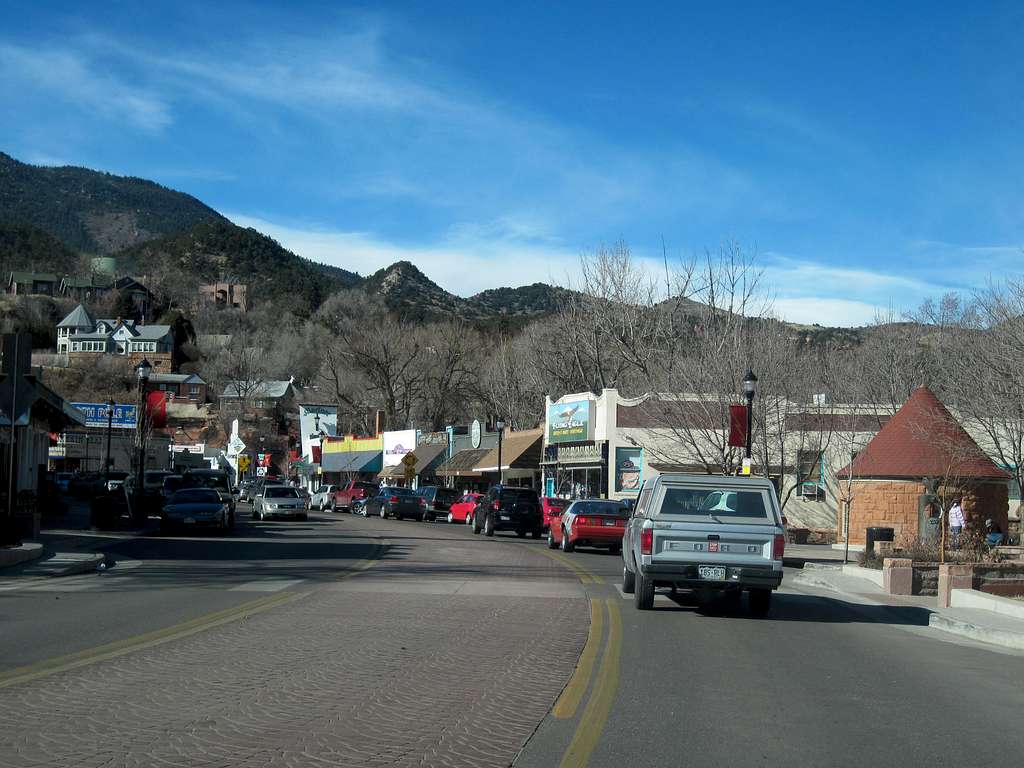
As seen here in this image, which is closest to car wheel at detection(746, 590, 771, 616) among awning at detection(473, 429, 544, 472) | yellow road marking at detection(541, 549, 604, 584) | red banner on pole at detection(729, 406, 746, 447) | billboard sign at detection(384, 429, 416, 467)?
yellow road marking at detection(541, 549, 604, 584)

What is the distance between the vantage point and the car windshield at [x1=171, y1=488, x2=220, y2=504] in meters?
34.5

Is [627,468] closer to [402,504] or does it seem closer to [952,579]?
[402,504]

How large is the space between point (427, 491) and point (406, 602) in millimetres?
38862

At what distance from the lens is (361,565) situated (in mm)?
23578

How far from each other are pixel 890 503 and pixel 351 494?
33.1m

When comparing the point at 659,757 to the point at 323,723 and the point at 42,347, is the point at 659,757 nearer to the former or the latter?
the point at 323,723

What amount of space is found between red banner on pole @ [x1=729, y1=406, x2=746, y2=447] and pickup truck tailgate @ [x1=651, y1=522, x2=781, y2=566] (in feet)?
62.1

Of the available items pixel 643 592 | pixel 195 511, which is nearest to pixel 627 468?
pixel 195 511

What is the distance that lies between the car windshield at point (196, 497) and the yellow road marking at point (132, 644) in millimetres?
19133

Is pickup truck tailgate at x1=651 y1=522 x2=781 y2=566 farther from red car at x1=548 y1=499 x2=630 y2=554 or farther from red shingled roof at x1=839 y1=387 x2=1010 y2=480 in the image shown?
red shingled roof at x1=839 y1=387 x2=1010 y2=480

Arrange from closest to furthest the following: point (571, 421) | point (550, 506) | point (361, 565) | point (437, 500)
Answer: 1. point (361, 565)
2. point (550, 506)
3. point (437, 500)
4. point (571, 421)

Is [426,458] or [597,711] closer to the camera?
[597,711]

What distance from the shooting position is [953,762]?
7.47 meters

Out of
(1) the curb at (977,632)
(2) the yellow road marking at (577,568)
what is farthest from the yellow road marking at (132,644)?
(1) the curb at (977,632)
